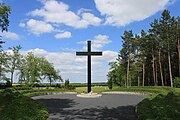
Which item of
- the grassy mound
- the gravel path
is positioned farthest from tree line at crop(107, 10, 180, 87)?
the grassy mound

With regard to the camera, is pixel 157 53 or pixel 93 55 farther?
pixel 157 53

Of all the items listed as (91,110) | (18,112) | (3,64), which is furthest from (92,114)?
(3,64)

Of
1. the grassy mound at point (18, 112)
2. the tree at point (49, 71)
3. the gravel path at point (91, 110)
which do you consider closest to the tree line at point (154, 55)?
the tree at point (49, 71)

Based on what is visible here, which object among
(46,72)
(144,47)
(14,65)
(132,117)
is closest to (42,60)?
(46,72)

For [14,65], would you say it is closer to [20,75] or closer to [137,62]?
[20,75]

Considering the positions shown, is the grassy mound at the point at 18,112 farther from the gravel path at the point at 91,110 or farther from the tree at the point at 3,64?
the tree at the point at 3,64

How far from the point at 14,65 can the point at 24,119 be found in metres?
41.0

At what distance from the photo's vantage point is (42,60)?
169 ft

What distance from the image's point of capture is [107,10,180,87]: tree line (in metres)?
45.7

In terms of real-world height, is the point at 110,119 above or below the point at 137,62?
below

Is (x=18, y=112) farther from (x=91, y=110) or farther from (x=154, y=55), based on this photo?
(x=154, y=55)

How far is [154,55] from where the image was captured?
54750 millimetres

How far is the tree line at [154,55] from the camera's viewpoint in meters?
45.7

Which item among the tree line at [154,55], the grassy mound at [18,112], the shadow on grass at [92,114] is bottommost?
the shadow on grass at [92,114]
